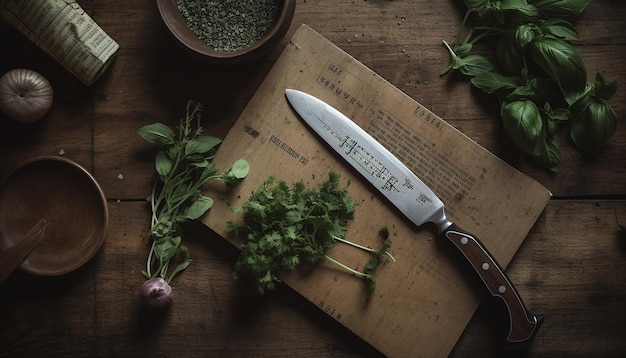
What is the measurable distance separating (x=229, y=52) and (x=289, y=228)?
40 centimetres

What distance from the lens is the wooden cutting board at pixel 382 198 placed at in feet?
4.02

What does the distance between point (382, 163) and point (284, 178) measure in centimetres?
22

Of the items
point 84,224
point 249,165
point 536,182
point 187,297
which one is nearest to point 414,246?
point 536,182

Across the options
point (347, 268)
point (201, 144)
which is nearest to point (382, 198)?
point (347, 268)

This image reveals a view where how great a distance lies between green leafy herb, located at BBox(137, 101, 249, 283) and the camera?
121 centimetres

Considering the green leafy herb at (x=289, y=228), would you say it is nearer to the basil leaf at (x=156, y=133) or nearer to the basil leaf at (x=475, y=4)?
the basil leaf at (x=156, y=133)

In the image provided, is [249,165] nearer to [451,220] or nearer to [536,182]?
[451,220]

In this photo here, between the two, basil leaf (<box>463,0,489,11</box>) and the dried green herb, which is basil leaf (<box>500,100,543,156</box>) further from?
the dried green herb

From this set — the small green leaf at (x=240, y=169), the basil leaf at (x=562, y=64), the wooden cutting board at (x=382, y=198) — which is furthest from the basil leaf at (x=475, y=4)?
the small green leaf at (x=240, y=169)

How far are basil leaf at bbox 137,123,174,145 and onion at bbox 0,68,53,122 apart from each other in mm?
228

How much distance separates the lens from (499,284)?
3.89ft

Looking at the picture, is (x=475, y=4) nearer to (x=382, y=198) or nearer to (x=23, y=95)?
(x=382, y=198)

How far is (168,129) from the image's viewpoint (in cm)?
121

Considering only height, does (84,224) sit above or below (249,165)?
below
